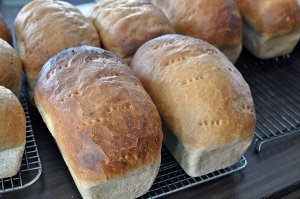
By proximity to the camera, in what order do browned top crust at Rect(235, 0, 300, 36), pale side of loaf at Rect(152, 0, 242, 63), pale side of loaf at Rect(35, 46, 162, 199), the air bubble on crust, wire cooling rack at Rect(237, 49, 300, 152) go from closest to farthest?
pale side of loaf at Rect(35, 46, 162, 199), the air bubble on crust, wire cooling rack at Rect(237, 49, 300, 152), pale side of loaf at Rect(152, 0, 242, 63), browned top crust at Rect(235, 0, 300, 36)

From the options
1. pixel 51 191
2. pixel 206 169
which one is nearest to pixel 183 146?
pixel 206 169

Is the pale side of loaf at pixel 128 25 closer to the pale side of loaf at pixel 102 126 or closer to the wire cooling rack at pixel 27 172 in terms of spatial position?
the pale side of loaf at pixel 102 126

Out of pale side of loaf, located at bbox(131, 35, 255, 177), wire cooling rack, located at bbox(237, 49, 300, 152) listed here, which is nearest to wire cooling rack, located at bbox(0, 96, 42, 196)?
pale side of loaf, located at bbox(131, 35, 255, 177)

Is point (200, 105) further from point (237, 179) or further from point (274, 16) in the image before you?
point (274, 16)

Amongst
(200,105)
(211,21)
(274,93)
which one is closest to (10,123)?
(200,105)

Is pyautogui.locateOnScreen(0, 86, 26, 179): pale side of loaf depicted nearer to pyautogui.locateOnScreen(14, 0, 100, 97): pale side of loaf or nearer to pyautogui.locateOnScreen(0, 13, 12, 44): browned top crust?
pyautogui.locateOnScreen(14, 0, 100, 97): pale side of loaf

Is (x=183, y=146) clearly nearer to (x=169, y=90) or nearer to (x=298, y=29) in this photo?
(x=169, y=90)
